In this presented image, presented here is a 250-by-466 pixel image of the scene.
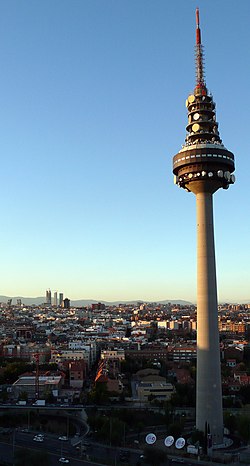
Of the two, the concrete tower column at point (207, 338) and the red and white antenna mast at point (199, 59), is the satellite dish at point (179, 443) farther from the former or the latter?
the red and white antenna mast at point (199, 59)

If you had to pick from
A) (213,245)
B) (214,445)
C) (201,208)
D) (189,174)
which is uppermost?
Result: (189,174)

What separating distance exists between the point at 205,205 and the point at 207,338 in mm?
8111

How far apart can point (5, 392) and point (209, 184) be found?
80.2 ft

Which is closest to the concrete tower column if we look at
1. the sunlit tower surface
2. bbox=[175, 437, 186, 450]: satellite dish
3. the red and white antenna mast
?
the sunlit tower surface

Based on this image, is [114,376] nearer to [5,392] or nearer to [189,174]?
[5,392]

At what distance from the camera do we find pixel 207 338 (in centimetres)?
3106

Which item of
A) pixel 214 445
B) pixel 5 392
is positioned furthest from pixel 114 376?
pixel 214 445

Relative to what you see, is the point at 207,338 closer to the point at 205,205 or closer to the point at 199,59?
the point at 205,205

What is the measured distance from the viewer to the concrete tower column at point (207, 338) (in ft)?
100

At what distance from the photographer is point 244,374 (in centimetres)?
5125

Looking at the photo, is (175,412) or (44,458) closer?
(44,458)

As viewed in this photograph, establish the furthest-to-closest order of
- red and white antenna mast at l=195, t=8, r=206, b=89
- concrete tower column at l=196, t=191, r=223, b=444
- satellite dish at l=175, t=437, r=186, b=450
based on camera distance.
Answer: red and white antenna mast at l=195, t=8, r=206, b=89 < concrete tower column at l=196, t=191, r=223, b=444 < satellite dish at l=175, t=437, r=186, b=450

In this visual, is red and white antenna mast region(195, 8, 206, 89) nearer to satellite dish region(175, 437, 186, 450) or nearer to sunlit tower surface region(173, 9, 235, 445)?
sunlit tower surface region(173, 9, 235, 445)

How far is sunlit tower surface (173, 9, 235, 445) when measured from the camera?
30734 millimetres
